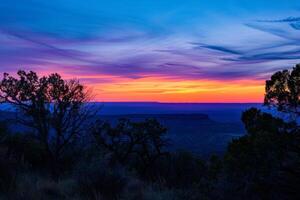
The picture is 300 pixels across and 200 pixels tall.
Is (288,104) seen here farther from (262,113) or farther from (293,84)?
(262,113)

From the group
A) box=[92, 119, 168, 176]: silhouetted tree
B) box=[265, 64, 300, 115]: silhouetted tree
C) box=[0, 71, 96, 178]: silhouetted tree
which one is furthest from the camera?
box=[92, 119, 168, 176]: silhouetted tree

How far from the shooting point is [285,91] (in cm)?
1001

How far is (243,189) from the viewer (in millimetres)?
7691

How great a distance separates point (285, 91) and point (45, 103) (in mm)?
8153

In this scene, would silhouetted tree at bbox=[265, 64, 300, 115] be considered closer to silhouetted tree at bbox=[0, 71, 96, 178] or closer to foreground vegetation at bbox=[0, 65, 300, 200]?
foreground vegetation at bbox=[0, 65, 300, 200]

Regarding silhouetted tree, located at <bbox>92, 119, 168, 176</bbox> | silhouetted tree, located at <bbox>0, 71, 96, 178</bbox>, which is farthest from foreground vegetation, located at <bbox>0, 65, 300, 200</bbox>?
silhouetted tree, located at <bbox>92, 119, 168, 176</bbox>

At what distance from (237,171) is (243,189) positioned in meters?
0.83

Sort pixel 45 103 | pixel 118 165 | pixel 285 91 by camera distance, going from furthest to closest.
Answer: pixel 45 103 → pixel 118 165 → pixel 285 91

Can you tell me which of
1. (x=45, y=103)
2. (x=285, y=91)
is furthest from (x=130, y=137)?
(x=285, y=91)

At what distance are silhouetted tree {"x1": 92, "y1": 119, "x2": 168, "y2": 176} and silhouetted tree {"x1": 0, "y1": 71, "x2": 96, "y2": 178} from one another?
698cm

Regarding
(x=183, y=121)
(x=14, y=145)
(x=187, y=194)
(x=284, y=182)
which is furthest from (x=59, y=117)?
(x=183, y=121)

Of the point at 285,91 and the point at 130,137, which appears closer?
the point at 285,91

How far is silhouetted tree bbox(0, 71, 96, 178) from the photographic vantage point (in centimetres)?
1434

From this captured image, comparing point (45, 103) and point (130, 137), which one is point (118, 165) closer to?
point (45, 103)
